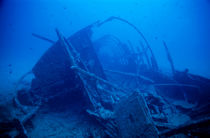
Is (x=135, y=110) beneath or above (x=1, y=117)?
beneath

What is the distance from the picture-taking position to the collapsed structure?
3.40m

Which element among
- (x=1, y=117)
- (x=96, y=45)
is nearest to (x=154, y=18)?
(x=96, y=45)

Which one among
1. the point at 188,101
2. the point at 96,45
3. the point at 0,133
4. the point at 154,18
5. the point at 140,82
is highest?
the point at 154,18

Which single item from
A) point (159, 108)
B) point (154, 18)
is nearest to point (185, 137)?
point (159, 108)

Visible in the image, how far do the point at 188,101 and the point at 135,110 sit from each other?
5.52 m

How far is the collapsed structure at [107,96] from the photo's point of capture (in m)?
3.40

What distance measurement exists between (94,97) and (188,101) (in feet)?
18.1

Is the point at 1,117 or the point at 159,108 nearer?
the point at 159,108

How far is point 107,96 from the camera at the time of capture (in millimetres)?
5902

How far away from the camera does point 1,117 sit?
17.0 ft

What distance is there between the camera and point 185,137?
9.27 ft

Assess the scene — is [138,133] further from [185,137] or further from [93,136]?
[93,136]

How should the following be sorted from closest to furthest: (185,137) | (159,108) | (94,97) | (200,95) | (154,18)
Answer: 1. (185,137)
2. (159,108)
3. (94,97)
4. (200,95)
5. (154,18)

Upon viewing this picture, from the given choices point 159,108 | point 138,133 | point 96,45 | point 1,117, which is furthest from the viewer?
point 96,45
